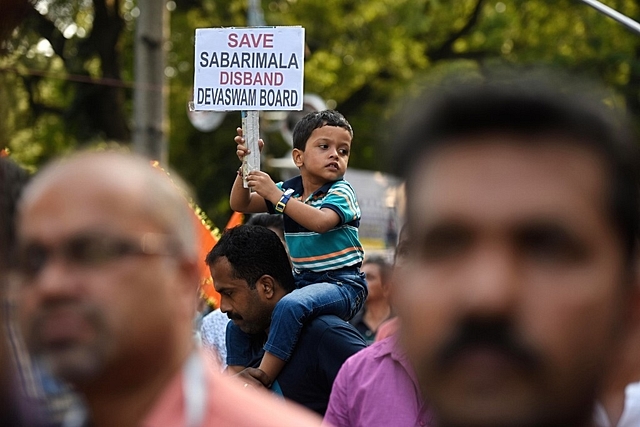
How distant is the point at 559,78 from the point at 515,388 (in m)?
0.38

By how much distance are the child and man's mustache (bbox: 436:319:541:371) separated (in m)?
3.39

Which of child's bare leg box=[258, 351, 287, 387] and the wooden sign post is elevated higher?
the wooden sign post

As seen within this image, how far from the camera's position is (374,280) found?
9.10 m

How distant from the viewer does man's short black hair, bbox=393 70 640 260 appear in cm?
142

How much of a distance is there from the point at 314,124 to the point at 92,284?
3354mm

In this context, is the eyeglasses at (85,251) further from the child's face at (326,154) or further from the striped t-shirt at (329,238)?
the child's face at (326,154)

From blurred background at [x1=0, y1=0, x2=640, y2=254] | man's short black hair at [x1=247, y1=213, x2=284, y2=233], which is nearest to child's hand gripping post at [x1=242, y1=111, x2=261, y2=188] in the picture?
man's short black hair at [x1=247, y1=213, x2=284, y2=233]

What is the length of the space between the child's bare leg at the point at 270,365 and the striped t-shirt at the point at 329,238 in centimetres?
59

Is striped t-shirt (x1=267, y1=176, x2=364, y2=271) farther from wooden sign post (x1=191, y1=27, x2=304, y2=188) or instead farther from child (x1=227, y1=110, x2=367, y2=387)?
wooden sign post (x1=191, y1=27, x2=304, y2=188)

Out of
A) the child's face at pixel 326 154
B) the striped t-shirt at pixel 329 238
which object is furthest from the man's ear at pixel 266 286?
the child's face at pixel 326 154

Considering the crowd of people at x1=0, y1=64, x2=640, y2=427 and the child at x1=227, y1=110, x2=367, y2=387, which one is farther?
the child at x1=227, y1=110, x2=367, y2=387

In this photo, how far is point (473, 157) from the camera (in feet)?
4.70

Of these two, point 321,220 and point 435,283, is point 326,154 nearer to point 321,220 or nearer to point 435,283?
point 321,220

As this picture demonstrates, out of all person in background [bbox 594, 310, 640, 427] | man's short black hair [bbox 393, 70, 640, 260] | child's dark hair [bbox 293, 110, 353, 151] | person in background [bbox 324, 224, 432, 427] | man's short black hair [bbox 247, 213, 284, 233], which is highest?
man's short black hair [bbox 393, 70, 640, 260]
